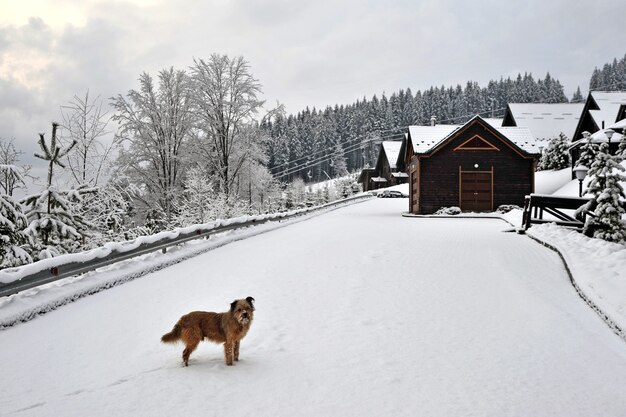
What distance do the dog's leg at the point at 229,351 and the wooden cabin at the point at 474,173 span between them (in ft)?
93.2

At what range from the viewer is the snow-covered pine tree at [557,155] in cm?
4735

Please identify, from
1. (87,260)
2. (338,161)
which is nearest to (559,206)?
(87,260)

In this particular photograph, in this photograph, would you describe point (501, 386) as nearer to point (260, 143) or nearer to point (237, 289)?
point (237, 289)

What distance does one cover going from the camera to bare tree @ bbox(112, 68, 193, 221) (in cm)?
3059

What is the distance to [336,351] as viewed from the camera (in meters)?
5.54

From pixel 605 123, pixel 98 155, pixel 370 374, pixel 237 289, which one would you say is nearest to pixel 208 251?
pixel 237 289

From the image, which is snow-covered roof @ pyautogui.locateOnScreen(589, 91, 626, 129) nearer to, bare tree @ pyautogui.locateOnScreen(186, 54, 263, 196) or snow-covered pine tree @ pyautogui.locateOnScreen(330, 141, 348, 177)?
bare tree @ pyautogui.locateOnScreen(186, 54, 263, 196)

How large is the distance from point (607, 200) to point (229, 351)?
12.4 meters

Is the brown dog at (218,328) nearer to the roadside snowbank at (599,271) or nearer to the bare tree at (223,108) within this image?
the roadside snowbank at (599,271)

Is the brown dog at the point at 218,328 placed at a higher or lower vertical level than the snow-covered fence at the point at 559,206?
higher

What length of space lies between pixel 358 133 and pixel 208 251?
4677 inches

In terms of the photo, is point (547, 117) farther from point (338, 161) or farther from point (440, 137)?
point (338, 161)

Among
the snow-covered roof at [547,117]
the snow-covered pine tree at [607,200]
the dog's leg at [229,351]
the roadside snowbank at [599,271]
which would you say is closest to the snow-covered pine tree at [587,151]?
the snow-covered pine tree at [607,200]

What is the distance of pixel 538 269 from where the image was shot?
1068 cm
